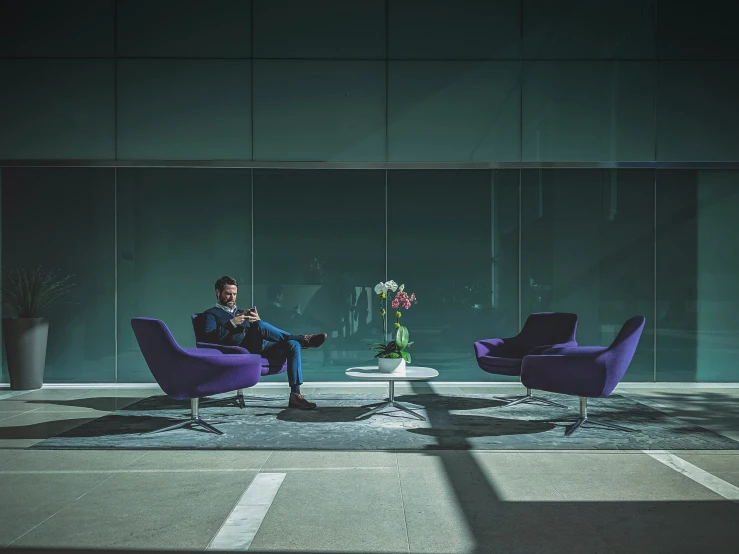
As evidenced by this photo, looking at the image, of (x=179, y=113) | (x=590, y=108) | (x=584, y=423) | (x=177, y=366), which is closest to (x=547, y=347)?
(x=584, y=423)

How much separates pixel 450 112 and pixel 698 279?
3493mm

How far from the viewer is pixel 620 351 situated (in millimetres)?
5250

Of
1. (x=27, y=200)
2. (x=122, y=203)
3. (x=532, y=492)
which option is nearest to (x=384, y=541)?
(x=532, y=492)

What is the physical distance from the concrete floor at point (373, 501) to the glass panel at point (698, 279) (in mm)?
3713

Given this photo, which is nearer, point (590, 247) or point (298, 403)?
point (298, 403)

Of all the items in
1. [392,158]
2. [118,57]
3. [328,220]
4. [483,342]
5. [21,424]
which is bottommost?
[21,424]

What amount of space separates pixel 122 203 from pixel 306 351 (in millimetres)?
2738

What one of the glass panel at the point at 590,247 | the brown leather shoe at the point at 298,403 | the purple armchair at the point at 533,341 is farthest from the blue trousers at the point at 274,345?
the glass panel at the point at 590,247

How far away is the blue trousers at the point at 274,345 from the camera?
6281 mm

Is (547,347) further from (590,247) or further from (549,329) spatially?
(590,247)

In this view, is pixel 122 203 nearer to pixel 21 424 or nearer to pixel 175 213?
pixel 175 213

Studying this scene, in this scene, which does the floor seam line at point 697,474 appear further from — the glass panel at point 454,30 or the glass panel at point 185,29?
the glass panel at point 185,29

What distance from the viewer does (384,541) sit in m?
3.04

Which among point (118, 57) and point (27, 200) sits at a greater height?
point (118, 57)
